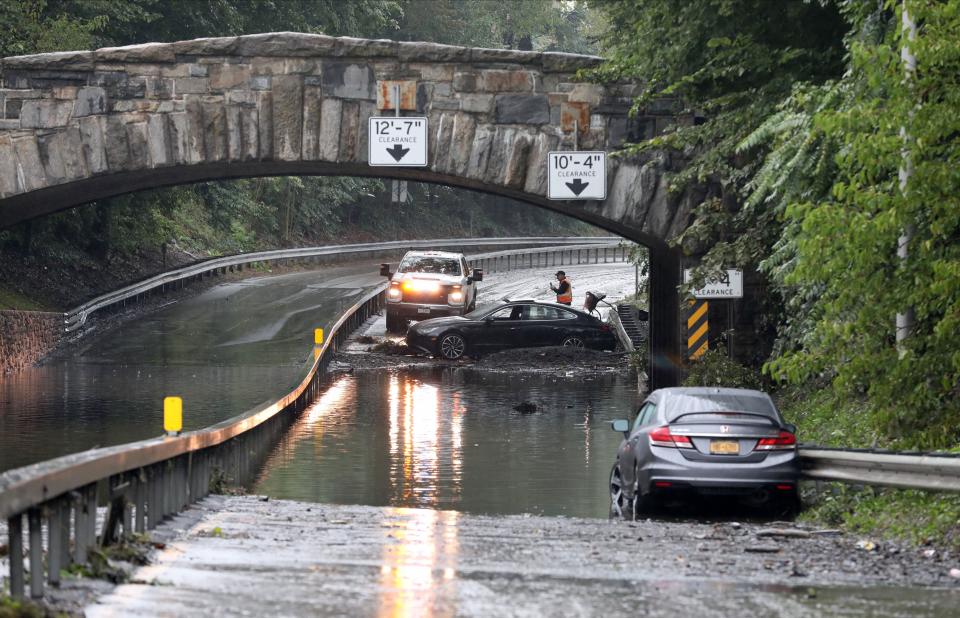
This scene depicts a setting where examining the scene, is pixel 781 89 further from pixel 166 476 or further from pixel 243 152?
pixel 166 476

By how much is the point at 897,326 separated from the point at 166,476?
23.8ft

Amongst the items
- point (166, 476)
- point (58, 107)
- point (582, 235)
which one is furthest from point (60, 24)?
point (582, 235)

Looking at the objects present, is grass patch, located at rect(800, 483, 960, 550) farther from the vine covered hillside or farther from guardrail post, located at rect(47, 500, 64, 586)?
guardrail post, located at rect(47, 500, 64, 586)

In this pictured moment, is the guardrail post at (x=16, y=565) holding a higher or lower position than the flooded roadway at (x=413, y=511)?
higher

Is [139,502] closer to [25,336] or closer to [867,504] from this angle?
[867,504]

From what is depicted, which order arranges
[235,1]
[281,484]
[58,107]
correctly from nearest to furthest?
[281,484]
[58,107]
[235,1]

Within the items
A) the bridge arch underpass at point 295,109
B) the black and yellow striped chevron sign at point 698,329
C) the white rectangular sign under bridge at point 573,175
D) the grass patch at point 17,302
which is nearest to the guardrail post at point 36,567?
the bridge arch underpass at point 295,109

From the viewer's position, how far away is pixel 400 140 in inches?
847

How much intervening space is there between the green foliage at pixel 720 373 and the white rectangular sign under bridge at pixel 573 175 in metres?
3.13

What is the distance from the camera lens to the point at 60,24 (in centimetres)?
3075

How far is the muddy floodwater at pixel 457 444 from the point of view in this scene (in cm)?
1558

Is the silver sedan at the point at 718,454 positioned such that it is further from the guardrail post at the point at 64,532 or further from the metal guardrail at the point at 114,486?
the guardrail post at the point at 64,532

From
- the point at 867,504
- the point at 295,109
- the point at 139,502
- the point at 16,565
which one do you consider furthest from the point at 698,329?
the point at 16,565

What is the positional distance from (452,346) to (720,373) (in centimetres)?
1197
